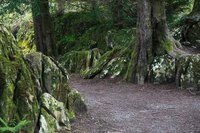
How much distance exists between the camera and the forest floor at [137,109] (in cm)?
664

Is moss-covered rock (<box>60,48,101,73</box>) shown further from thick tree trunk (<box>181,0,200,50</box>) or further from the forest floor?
thick tree trunk (<box>181,0,200,50</box>)

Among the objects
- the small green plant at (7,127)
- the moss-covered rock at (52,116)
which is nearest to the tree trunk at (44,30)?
the moss-covered rock at (52,116)

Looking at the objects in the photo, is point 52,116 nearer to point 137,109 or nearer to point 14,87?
point 14,87

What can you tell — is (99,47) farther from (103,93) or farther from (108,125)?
(108,125)

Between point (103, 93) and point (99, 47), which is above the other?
point (99, 47)

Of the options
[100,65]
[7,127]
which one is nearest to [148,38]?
[100,65]

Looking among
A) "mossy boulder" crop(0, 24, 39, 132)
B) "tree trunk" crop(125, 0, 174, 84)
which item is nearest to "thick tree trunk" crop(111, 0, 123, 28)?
"tree trunk" crop(125, 0, 174, 84)

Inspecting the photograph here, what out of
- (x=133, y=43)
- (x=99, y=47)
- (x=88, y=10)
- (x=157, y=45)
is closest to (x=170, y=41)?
(x=157, y=45)

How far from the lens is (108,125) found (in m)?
6.75

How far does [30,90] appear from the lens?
216 inches

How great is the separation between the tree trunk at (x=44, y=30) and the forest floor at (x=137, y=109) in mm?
3481

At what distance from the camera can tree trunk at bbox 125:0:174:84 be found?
11547 mm

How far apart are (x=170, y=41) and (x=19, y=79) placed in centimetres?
745

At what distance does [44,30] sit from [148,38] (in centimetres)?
490
